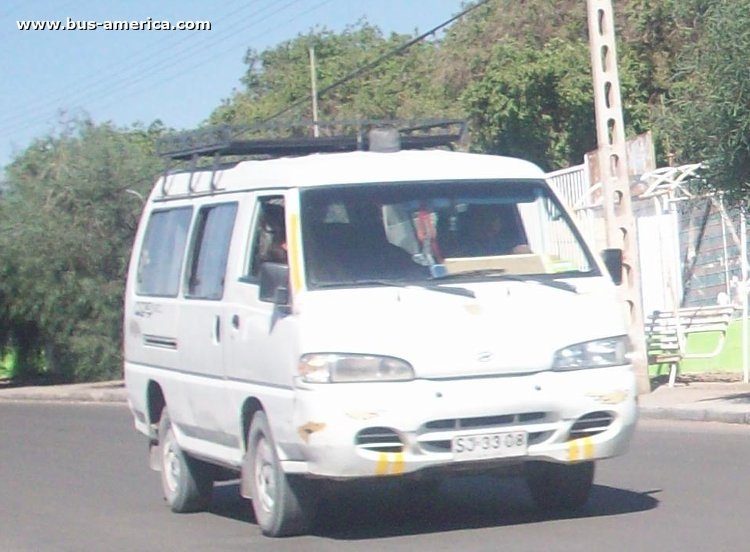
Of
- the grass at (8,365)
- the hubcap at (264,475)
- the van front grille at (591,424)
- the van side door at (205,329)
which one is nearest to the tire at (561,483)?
the van front grille at (591,424)

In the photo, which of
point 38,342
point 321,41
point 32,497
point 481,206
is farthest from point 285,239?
point 321,41

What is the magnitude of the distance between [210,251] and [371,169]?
1350mm

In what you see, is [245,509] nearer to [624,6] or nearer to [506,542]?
[506,542]

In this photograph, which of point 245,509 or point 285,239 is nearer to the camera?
point 285,239

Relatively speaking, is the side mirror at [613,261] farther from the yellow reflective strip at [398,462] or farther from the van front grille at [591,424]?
the yellow reflective strip at [398,462]

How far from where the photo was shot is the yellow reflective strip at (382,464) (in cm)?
780

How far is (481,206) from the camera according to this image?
878cm

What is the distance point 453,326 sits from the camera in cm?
791

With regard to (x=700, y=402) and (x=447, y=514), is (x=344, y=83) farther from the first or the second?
(x=447, y=514)

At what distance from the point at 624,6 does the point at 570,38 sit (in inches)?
94.9

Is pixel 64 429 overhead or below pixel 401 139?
below

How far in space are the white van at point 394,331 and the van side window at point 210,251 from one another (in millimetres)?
17

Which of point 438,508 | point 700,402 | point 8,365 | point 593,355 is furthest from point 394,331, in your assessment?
point 8,365

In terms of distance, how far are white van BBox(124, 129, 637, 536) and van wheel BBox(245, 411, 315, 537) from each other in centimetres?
1
